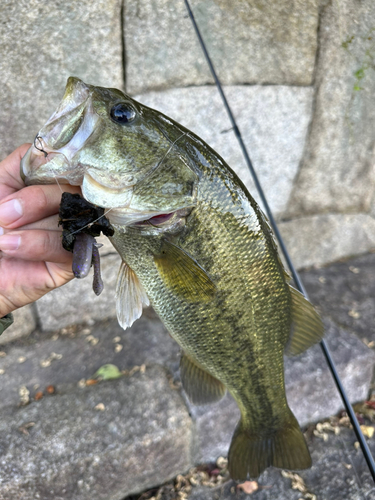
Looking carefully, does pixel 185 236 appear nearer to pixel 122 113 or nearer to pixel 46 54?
pixel 122 113

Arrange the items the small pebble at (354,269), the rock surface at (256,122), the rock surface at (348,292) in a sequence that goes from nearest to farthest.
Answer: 1. the rock surface at (256,122)
2. the rock surface at (348,292)
3. the small pebble at (354,269)

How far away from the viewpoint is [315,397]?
2.53 metres

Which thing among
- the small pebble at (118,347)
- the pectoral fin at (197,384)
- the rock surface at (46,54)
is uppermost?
the rock surface at (46,54)

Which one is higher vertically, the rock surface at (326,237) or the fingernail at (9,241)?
the fingernail at (9,241)

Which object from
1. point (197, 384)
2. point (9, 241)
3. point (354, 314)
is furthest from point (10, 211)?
point (354, 314)

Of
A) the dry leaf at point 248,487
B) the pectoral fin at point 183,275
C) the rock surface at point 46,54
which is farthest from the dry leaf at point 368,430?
the rock surface at point 46,54

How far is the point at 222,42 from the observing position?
2.41 metres

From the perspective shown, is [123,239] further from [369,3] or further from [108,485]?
[369,3]

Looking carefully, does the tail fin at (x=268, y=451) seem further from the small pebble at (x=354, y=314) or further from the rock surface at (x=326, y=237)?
the rock surface at (x=326, y=237)

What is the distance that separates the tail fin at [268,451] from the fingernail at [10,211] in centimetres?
129

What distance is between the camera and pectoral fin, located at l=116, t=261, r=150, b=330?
4.70ft

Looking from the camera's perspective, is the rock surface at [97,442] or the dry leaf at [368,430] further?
the dry leaf at [368,430]

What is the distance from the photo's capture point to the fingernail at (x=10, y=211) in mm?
1185

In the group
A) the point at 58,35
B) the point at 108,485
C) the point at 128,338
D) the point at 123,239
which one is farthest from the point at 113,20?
the point at 108,485
